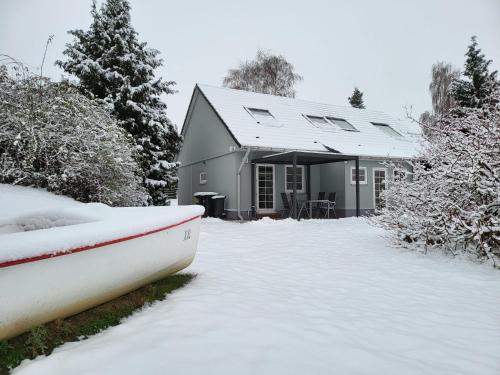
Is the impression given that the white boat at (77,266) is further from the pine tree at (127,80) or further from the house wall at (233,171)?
the pine tree at (127,80)

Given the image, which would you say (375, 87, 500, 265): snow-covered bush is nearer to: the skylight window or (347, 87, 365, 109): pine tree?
the skylight window

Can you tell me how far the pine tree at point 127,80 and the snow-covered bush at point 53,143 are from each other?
16.4 ft

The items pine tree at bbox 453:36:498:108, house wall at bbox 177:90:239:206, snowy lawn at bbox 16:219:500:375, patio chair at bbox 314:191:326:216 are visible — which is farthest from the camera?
pine tree at bbox 453:36:498:108

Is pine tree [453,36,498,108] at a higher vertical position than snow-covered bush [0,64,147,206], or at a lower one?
higher

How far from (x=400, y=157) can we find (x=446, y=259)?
942cm

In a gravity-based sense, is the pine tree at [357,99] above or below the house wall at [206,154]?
above

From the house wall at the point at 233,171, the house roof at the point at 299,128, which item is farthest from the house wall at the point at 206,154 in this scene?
the house roof at the point at 299,128

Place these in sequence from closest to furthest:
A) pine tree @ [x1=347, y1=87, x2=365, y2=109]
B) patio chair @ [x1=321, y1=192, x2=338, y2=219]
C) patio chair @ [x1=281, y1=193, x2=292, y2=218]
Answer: patio chair @ [x1=281, y1=193, x2=292, y2=218] → patio chair @ [x1=321, y1=192, x2=338, y2=219] → pine tree @ [x1=347, y1=87, x2=365, y2=109]

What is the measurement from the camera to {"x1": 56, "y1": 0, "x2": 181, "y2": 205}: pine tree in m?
12.1

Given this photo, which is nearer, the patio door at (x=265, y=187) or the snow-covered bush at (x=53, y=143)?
the snow-covered bush at (x=53, y=143)

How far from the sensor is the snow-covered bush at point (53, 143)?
5898 millimetres

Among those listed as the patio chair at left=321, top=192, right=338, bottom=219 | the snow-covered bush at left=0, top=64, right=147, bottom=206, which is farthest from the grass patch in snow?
the patio chair at left=321, top=192, right=338, bottom=219

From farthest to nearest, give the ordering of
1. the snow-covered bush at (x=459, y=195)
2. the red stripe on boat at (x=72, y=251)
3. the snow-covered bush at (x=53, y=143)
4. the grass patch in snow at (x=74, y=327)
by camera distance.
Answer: the snow-covered bush at (x=53, y=143)
the snow-covered bush at (x=459, y=195)
the grass patch in snow at (x=74, y=327)
the red stripe on boat at (x=72, y=251)

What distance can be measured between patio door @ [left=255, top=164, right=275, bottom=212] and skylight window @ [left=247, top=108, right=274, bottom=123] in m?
2.01
